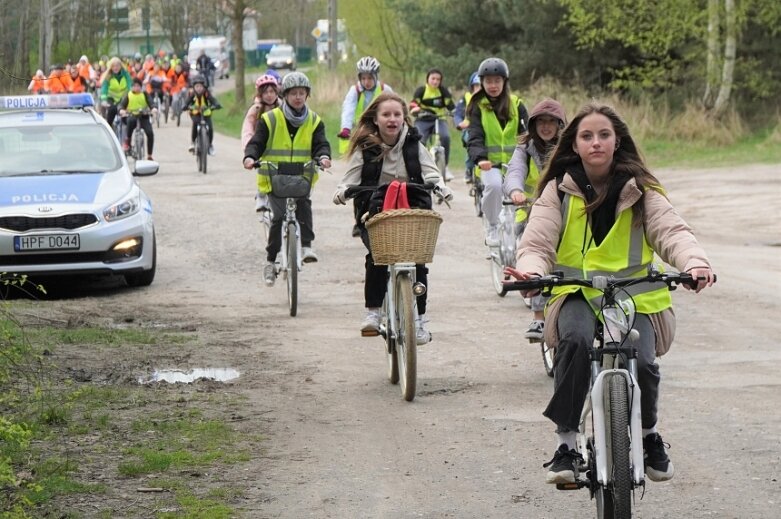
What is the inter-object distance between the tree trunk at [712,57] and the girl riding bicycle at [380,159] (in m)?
23.7

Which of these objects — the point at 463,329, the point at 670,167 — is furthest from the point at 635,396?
the point at 670,167

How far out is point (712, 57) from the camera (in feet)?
110

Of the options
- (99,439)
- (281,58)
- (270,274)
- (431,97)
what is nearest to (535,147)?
(270,274)

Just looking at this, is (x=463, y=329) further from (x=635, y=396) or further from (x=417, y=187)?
(x=635, y=396)

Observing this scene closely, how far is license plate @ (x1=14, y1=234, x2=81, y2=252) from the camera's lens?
1298 centimetres

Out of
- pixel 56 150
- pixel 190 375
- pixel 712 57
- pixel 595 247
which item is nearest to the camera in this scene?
pixel 595 247

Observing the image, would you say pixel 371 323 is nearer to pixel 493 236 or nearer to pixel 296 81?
pixel 493 236

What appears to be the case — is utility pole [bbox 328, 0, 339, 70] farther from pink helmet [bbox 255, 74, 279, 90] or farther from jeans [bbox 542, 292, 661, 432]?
jeans [bbox 542, 292, 661, 432]

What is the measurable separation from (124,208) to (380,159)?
4702mm

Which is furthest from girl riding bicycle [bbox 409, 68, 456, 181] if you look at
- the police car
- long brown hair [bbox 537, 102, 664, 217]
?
long brown hair [bbox 537, 102, 664, 217]

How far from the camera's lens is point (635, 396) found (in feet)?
17.4

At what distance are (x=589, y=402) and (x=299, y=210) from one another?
7.37 metres

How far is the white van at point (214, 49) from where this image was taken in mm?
85894

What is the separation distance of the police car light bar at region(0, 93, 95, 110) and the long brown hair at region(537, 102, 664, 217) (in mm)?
9328
